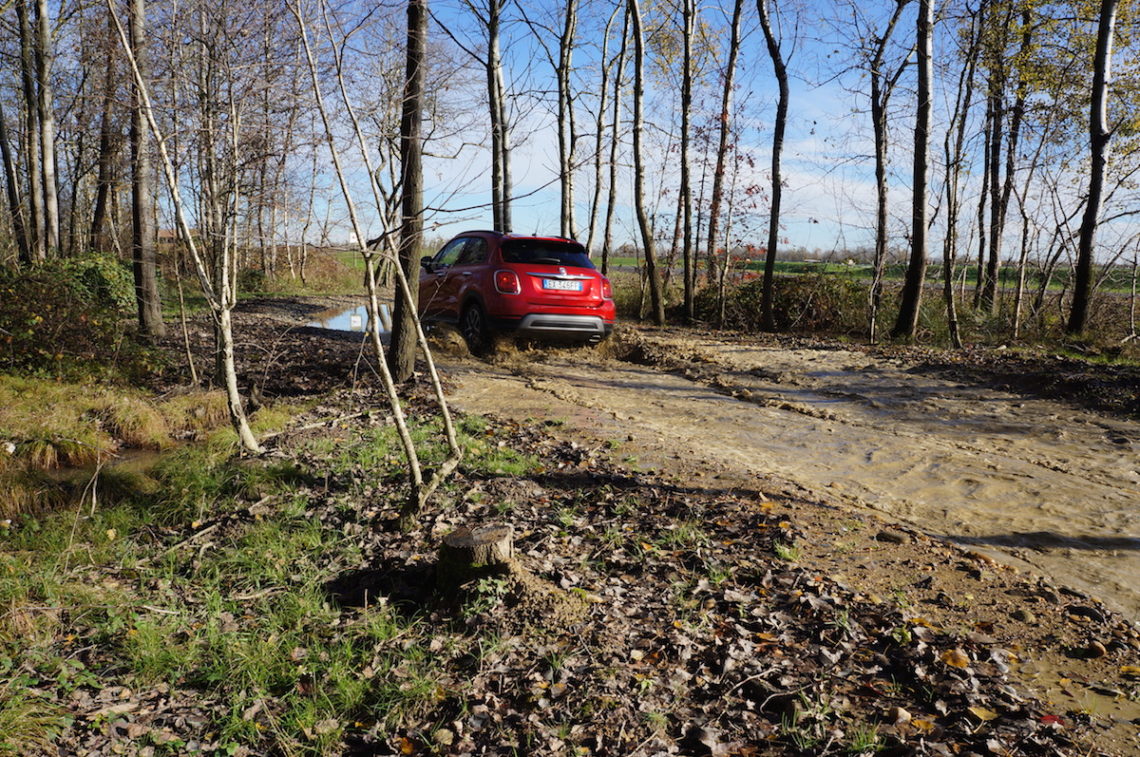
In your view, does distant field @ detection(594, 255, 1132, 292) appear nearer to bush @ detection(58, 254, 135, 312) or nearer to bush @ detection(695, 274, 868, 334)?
bush @ detection(695, 274, 868, 334)

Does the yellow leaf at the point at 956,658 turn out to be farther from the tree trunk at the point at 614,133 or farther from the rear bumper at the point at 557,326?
the tree trunk at the point at 614,133

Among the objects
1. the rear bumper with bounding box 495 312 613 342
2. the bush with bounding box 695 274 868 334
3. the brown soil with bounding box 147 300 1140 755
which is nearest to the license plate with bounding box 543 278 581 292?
the rear bumper with bounding box 495 312 613 342

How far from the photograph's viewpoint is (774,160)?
15.1 m

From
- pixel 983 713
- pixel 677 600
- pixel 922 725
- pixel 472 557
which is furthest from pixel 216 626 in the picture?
pixel 983 713

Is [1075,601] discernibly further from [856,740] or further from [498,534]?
[498,534]

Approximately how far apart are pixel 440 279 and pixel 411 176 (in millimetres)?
4055

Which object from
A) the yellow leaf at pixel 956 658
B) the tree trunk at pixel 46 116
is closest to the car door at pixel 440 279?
the yellow leaf at pixel 956 658

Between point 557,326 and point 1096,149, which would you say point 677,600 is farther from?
point 1096,149

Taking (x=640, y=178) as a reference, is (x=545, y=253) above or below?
below

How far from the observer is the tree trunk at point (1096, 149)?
11258 millimetres

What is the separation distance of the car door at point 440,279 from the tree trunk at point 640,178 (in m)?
5.84

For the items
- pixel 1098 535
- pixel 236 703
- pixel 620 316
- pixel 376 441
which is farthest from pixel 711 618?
pixel 620 316

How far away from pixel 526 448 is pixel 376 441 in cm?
141

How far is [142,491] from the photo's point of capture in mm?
5605
